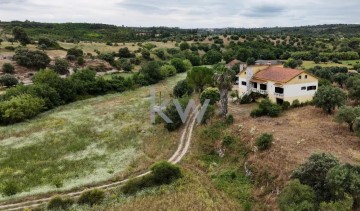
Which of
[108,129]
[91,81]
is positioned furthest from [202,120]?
[91,81]

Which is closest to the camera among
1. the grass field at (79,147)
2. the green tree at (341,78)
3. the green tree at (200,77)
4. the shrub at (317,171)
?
the shrub at (317,171)

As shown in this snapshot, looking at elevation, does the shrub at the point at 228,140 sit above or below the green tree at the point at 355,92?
below

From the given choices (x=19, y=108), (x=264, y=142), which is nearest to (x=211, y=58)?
(x=19, y=108)

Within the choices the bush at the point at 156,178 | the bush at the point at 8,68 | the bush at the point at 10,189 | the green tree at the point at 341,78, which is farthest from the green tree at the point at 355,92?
the bush at the point at 8,68

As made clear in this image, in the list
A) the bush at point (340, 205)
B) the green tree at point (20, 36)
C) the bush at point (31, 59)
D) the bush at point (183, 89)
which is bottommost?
the bush at point (340, 205)

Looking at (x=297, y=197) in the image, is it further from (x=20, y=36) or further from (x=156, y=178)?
(x=20, y=36)

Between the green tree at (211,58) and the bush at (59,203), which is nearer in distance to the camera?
the bush at (59,203)

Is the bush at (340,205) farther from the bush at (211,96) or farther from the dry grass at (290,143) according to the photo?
the bush at (211,96)
